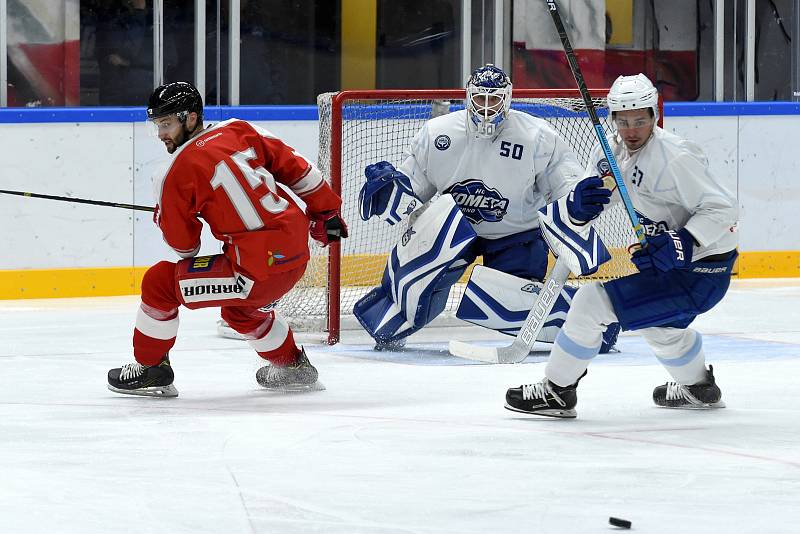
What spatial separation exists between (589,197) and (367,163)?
272cm

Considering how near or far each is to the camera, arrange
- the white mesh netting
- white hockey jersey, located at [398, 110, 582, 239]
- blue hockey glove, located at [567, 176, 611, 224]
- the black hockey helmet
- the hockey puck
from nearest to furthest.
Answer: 1. the hockey puck
2. blue hockey glove, located at [567, 176, 611, 224]
3. the black hockey helmet
4. white hockey jersey, located at [398, 110, 582, 239]
5. the white mesh netting

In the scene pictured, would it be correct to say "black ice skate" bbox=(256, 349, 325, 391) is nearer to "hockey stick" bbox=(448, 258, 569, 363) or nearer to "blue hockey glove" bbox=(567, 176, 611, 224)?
"hockey stick" bbox=(448, 258, 569, 363)

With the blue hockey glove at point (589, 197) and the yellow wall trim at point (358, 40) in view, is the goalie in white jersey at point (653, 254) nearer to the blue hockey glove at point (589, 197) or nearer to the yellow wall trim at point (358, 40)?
the blue hockey glove at point (589, 197)

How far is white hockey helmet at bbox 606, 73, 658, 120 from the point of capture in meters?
4.05

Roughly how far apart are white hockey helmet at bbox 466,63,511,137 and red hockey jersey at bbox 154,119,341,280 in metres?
1.10

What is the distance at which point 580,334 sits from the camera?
4.06 metres

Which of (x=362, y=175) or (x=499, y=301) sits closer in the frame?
(x=499, y=301)

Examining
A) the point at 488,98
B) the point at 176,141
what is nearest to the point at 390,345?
the point at 488,98

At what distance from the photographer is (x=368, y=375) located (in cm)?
501

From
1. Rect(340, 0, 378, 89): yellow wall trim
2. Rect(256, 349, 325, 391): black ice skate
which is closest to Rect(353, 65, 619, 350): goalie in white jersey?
Rect(256, 349, 325, 391): black ice skate

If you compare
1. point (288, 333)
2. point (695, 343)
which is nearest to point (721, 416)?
point (695, 343)

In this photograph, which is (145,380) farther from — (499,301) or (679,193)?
(679,193)

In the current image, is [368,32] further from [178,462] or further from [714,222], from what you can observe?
[178,462]

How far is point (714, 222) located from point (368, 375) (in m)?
1.42
